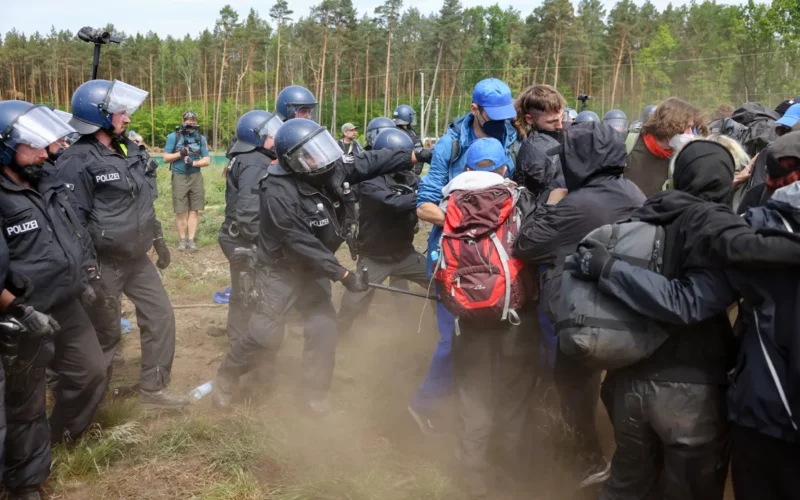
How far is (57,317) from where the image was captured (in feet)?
12.6

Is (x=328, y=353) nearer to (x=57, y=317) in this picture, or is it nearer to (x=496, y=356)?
(x=496, y=356)

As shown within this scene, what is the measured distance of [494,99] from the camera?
4477 millimetres

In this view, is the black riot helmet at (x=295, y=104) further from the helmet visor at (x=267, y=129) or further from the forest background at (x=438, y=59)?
the forest background at (x=438, y=59)

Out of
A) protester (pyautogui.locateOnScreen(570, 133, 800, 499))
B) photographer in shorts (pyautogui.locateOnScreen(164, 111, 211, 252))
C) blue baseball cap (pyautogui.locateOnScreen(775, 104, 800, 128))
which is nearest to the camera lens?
protester (pyautogui.locateOnScreen(570, 133, 800, 499))

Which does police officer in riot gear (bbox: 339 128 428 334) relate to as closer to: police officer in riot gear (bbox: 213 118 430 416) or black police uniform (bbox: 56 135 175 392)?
police officer in riot gear (bbox: 213 118 430 416)

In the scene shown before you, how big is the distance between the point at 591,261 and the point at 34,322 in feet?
9.28

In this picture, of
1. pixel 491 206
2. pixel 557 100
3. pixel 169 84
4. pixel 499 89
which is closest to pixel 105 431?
pixel 491 206

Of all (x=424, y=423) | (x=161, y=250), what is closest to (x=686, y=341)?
(x=424, y=423)

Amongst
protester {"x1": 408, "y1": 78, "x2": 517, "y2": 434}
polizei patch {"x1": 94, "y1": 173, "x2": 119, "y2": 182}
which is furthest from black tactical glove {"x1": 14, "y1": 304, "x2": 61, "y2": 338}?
protester {"x1": 408, "y1": 78, "x2": 517, "y2": 434}

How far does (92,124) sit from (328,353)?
8.11 feet

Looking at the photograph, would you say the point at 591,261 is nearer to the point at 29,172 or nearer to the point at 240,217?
the point at 29,172

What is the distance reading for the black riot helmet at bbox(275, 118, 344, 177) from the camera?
183 inches

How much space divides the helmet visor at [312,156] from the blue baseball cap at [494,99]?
3.72ft

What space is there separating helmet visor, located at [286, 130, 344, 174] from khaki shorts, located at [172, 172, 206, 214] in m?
6.42
